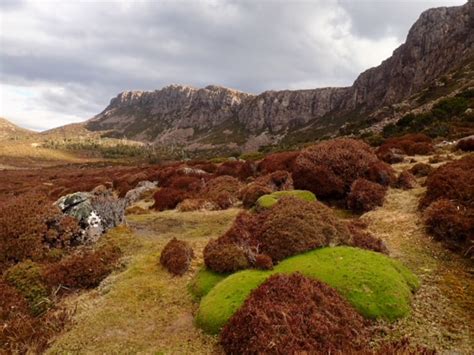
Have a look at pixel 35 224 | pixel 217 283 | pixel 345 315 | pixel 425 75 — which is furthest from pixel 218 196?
pixel 425 75

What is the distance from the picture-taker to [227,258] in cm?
1130

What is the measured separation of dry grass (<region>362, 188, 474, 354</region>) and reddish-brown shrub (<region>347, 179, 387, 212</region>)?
1.78 feet

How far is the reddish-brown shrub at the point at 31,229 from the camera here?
14.0 metres

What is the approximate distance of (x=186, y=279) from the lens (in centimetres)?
1195

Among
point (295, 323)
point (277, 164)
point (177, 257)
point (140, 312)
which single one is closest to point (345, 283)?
point (295, 323)

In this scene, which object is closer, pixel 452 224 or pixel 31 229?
pixel 452 224

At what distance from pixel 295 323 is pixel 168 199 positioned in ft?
55.0

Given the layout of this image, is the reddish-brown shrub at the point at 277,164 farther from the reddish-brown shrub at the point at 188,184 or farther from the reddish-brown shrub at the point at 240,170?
the reddish-brown shrub at the point at 188,184

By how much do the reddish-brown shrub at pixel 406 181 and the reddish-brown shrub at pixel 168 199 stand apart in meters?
12.4

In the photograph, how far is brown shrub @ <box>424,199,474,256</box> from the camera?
1195 centimetres

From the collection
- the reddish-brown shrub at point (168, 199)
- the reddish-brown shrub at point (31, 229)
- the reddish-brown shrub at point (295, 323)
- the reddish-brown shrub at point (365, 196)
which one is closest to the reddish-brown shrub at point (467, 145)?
the reddish-brown shrub at point (365, 196)

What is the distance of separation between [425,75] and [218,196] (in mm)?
128934

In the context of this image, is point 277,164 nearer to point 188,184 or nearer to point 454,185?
point 188,184

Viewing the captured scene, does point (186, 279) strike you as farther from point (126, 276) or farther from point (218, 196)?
point (218, 196)
